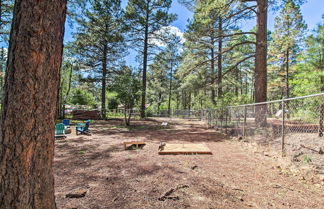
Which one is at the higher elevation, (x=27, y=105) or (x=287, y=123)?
(x=27, y=105)

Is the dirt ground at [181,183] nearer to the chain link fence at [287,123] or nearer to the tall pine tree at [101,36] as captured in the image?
the chain link fence at [287,123]

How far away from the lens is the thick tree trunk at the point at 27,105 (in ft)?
4.04

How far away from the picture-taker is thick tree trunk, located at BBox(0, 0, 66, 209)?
1231mm

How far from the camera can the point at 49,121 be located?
4.54ft

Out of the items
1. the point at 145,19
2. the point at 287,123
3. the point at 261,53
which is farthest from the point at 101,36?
the point at 287,123

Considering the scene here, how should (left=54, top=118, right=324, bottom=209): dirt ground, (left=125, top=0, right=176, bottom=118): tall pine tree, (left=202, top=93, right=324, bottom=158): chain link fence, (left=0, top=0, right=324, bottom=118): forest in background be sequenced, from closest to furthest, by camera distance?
1. (left=54, top=118, right=324, bottom=209): dirt ground
2. (left=202, top=93, right=324, bottom=158): chain link fence
3. (left=0, top=0, right=324, bottom=118): forest in background
4. (left=125, top=0, right=176, bottom=118): tall pine tree

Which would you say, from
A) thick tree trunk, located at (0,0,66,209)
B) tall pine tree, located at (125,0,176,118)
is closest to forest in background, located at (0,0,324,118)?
tall pine tree, located at (125,0,176,118)

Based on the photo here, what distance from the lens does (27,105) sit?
1.25m

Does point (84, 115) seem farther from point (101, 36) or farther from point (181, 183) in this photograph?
point (181, 183)

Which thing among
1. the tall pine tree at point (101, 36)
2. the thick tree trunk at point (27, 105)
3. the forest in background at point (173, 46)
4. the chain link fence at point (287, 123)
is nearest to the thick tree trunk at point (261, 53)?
the forest in background at point (173, 46)

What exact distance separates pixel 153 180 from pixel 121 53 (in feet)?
56.2

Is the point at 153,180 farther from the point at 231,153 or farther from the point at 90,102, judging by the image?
the point at 90,102

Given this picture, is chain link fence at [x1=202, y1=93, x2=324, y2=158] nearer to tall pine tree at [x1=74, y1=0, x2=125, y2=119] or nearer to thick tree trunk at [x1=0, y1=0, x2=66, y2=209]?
thick tree trunk at [x1=0, y1=0, x2=66, y2=209]

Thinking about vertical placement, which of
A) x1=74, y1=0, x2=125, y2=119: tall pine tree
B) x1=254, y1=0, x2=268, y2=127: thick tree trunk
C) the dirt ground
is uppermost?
x1=74, y1=0, x2=125, y2=119: tall pine tree
